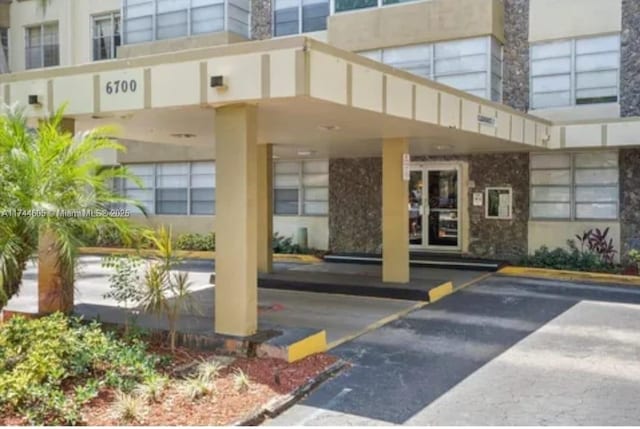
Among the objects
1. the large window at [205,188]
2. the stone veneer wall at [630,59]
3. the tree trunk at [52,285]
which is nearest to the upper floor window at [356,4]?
the large window at [205,188]

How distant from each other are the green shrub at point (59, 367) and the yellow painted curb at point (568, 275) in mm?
10466

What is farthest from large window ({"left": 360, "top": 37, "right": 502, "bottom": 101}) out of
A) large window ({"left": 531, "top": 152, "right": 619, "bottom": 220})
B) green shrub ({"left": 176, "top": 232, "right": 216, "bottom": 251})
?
green shrub ({"left": 176, "top": 232, "right": 216, "bottom": 251})

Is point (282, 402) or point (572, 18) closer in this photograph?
point (282, 402)

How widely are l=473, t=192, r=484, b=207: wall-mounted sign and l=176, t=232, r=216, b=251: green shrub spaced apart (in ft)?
28.2

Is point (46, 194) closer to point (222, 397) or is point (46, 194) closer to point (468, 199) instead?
point (222, 397)

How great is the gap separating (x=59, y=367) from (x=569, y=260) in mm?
12616

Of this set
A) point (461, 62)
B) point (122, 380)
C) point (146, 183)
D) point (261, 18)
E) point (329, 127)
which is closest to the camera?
point (122, 380)

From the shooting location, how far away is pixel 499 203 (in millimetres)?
16656

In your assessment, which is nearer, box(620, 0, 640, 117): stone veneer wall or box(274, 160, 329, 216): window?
box(620, 0, 640, 117): stone veneer wall

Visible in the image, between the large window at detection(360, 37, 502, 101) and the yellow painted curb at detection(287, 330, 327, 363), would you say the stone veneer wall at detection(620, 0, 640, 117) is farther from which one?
the yellow painted curb at detection(287, 330, 327, 363)

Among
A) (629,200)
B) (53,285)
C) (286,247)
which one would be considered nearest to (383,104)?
(53,285)

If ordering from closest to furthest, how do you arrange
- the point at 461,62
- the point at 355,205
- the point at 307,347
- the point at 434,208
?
the point at 307,347 → the point at 461,62 → the point at 434,208 → the point at 355,205

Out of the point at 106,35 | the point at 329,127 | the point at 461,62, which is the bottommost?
the point at 329,127

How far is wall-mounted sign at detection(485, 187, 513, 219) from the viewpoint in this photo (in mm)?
16516
